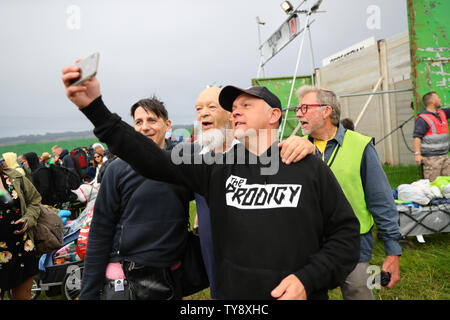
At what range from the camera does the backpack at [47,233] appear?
330cm

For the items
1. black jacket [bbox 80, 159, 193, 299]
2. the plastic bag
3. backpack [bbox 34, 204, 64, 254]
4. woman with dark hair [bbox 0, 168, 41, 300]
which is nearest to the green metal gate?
the plastic bag

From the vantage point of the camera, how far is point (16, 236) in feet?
9.46

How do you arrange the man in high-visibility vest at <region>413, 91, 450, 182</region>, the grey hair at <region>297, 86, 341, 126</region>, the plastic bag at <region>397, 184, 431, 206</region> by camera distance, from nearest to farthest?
the grey hair at <region>297, 86, 341, 126</region> < the plastic bag at <region>397, 184, 431, 206</region> < the man in high-visibility vest at <region>413, 91, 450, 182</region>

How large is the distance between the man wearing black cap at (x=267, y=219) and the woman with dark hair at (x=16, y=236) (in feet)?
7.52

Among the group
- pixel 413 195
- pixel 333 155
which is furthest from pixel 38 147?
pixel 333 155

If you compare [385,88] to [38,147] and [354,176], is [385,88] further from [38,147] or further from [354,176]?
[38,147]

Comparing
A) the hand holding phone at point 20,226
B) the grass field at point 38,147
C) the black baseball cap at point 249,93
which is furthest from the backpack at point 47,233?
the grass field at point 38,147

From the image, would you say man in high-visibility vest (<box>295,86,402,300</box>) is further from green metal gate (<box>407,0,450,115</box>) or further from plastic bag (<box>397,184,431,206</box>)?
green metal gate (<box>407,0,450,115</box>)

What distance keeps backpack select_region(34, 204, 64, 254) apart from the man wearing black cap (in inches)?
103

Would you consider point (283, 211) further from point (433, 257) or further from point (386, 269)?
point (433, 257)

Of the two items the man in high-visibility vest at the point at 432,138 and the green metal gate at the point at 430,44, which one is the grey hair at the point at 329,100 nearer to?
the man in high-visibility vest at the point at 432,138

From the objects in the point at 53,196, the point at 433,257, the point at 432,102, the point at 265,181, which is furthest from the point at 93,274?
the point at 432,102

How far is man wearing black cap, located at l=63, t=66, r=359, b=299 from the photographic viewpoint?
4.17ft

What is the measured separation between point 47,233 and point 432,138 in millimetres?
5987
